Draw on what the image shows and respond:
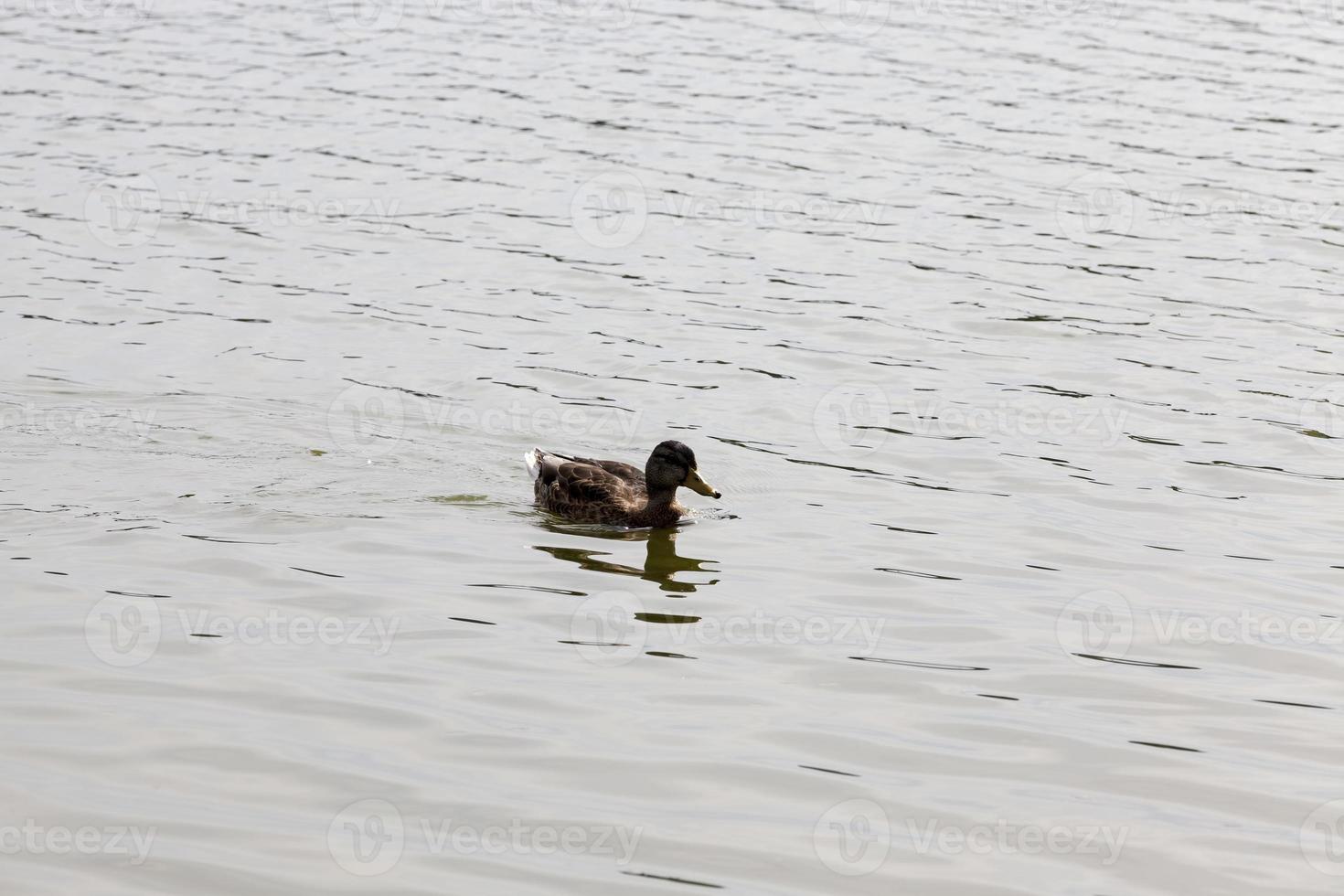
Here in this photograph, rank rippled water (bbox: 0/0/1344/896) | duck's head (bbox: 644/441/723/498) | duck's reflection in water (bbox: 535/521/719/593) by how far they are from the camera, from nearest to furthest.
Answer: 1. rippled water (bbox: 0/0/1344/896)
2. duck's reflection in water (bbox: 535/521/719/593)
3. duck's head (bbox: 644/441/723/498)

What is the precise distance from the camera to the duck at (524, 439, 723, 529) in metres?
11.5

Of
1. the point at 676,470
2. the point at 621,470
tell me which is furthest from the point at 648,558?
the point at 621,470

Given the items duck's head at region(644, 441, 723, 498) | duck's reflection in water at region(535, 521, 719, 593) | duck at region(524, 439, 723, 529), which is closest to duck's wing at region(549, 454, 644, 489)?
duck at region(524, 439, 723, 529)

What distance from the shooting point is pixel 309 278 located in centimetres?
1692

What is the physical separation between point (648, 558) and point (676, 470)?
72 centimetres

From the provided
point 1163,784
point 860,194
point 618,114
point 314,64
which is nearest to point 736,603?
point 1163,784

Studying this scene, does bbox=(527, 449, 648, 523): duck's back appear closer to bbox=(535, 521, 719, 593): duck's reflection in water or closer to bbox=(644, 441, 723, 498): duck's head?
bbox=(535, 521, 719, 593): duck's reflection in water

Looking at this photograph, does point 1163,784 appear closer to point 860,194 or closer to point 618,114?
point 860,194

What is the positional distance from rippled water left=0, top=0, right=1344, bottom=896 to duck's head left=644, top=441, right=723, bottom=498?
15.1 inches

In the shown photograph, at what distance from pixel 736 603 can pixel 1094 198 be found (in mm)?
11810

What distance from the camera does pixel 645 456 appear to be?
13.1 metres

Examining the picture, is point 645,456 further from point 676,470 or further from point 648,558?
point 648,558

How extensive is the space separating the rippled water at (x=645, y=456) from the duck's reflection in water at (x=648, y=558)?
51 mm

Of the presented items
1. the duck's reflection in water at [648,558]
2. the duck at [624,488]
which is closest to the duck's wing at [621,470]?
the duck at [624,488]
